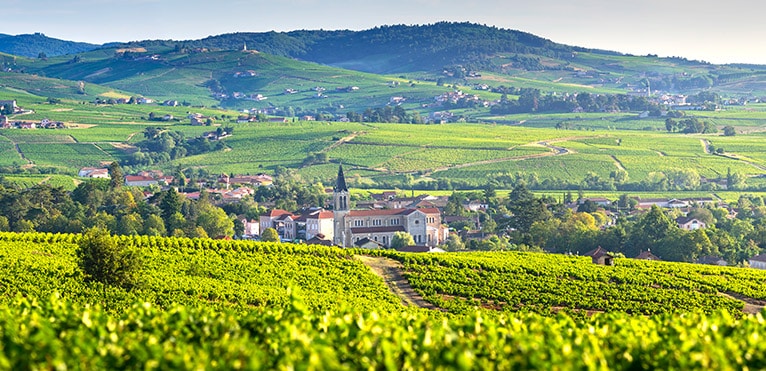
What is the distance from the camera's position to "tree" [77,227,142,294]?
3888 cm

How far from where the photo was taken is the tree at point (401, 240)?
8906cm

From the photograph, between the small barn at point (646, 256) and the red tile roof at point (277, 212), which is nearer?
the small barn at point (646, 256)

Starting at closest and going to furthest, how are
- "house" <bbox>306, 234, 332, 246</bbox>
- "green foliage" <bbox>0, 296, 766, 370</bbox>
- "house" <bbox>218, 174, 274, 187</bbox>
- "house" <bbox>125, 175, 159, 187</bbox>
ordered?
Result: "green foliage" <bbox>0, 296, 766, 370</bbox>
"house" <bbox>306, 234, 332, 246</bbox>
"house" <bbox>125, 175, 159, 187</bbox>
"house" <bbox>218, 174, 274, 187</bbox>

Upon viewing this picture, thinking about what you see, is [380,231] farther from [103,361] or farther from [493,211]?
[103,361]

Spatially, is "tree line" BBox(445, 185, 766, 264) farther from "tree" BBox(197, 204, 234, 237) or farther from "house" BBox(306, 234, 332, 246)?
"tree" BBox(197, 204, 234, 237)

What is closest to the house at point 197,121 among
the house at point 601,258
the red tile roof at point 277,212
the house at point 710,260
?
the red tile roof at point 277,212

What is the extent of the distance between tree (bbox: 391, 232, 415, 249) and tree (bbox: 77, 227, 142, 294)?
49386 mm

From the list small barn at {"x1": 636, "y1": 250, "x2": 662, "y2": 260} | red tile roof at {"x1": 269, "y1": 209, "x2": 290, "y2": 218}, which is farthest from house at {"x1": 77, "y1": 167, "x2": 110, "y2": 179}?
small barn at {"x1": 636, "y1": 250, "x2": 662, "y2": 260}

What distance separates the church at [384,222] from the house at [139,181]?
40.6 m

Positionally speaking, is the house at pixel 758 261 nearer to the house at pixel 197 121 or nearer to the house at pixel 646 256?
the house at pixel 646 256

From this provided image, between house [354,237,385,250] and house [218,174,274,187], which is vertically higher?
house [354,237,385,250]

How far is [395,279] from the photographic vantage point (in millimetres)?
50031

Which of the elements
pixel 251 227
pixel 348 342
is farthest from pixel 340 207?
pixel 348 342

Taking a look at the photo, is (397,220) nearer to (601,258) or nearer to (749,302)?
(601,258)
